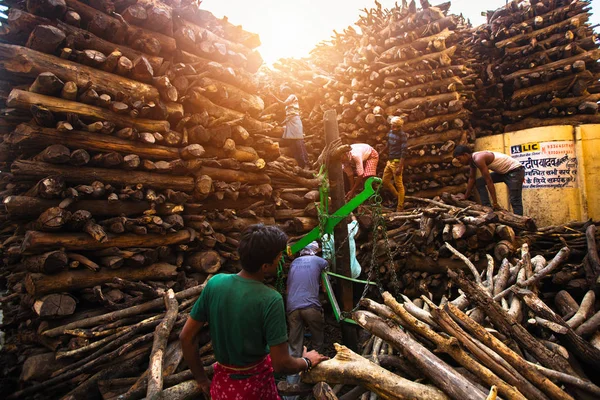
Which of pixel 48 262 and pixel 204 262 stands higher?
pixel 48 262

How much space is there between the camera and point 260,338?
7.84 ft

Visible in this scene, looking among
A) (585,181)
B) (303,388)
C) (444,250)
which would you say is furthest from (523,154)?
(303,388)

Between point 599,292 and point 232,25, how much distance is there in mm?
8099

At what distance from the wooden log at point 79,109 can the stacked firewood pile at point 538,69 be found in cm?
941

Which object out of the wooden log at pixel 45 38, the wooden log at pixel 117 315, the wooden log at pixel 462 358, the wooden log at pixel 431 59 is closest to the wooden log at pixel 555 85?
the wooden log at pixel 431 59

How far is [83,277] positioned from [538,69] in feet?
39.2

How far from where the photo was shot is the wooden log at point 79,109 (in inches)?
168

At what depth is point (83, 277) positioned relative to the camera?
442 centimetres

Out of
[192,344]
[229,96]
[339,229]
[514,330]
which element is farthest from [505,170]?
[192,344]

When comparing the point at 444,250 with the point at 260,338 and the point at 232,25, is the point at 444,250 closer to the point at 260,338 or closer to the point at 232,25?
the point at 260,338

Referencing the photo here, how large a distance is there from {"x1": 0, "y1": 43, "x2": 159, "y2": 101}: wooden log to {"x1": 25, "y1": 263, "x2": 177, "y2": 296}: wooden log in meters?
2.67

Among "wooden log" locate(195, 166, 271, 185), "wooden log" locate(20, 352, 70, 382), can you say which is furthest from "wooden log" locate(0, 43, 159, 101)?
"wooden log" locate(20, 352, 70, 382)

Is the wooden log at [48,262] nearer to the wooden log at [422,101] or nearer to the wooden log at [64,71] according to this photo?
the wooden log at [64,71]

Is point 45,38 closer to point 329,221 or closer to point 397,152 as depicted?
point 329,221
